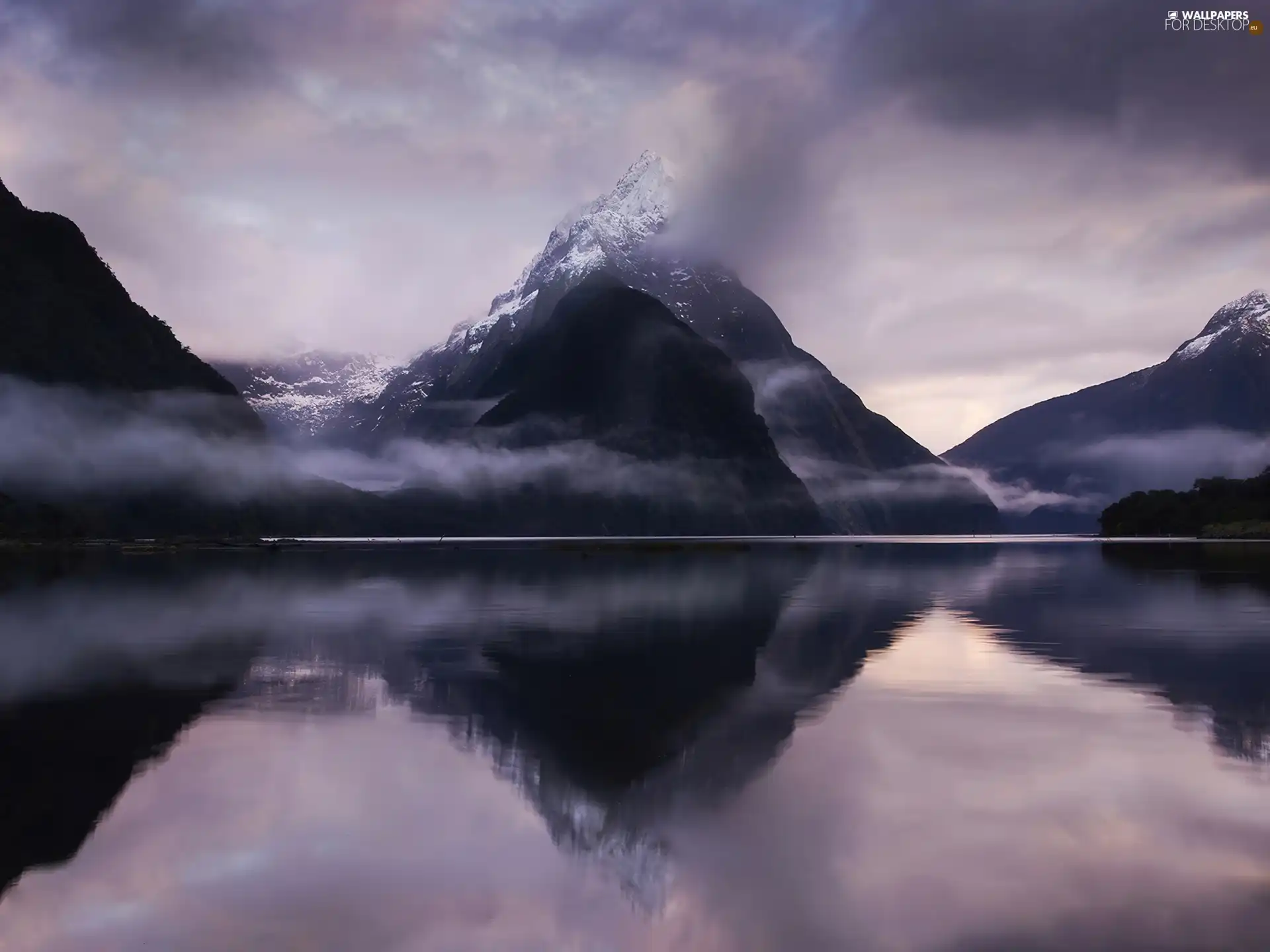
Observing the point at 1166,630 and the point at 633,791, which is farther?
the point at 1166,630

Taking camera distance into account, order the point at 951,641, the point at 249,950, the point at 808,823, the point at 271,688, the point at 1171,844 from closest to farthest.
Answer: the point at 249,950
the point at 1171,844
the point at 808,823
the point at 271,688
the point at 951,641

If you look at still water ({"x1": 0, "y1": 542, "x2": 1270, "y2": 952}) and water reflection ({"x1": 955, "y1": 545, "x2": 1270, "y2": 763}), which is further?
water reflection ({"x1": 955, "y1": 545, "x2": 1270, "y2": 763})

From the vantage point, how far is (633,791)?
1952 cm

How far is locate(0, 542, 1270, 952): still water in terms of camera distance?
1360 cm

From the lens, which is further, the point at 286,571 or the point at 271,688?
the point at 286,571

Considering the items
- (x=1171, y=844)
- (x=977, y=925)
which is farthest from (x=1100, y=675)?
(x=977, y=925)

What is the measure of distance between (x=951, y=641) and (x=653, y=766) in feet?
82.8

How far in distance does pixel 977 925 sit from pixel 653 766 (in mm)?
9120

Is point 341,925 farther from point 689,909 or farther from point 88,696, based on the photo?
point 88,696

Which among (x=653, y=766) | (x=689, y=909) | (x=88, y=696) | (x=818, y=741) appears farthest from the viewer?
(x=88, y=696)

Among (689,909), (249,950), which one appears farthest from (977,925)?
(249,950)

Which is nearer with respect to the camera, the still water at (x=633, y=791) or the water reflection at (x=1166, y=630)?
the still water at (x=633, y=791)

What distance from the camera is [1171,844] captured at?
16.4 metres

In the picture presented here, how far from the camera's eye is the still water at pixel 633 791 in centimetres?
1360
